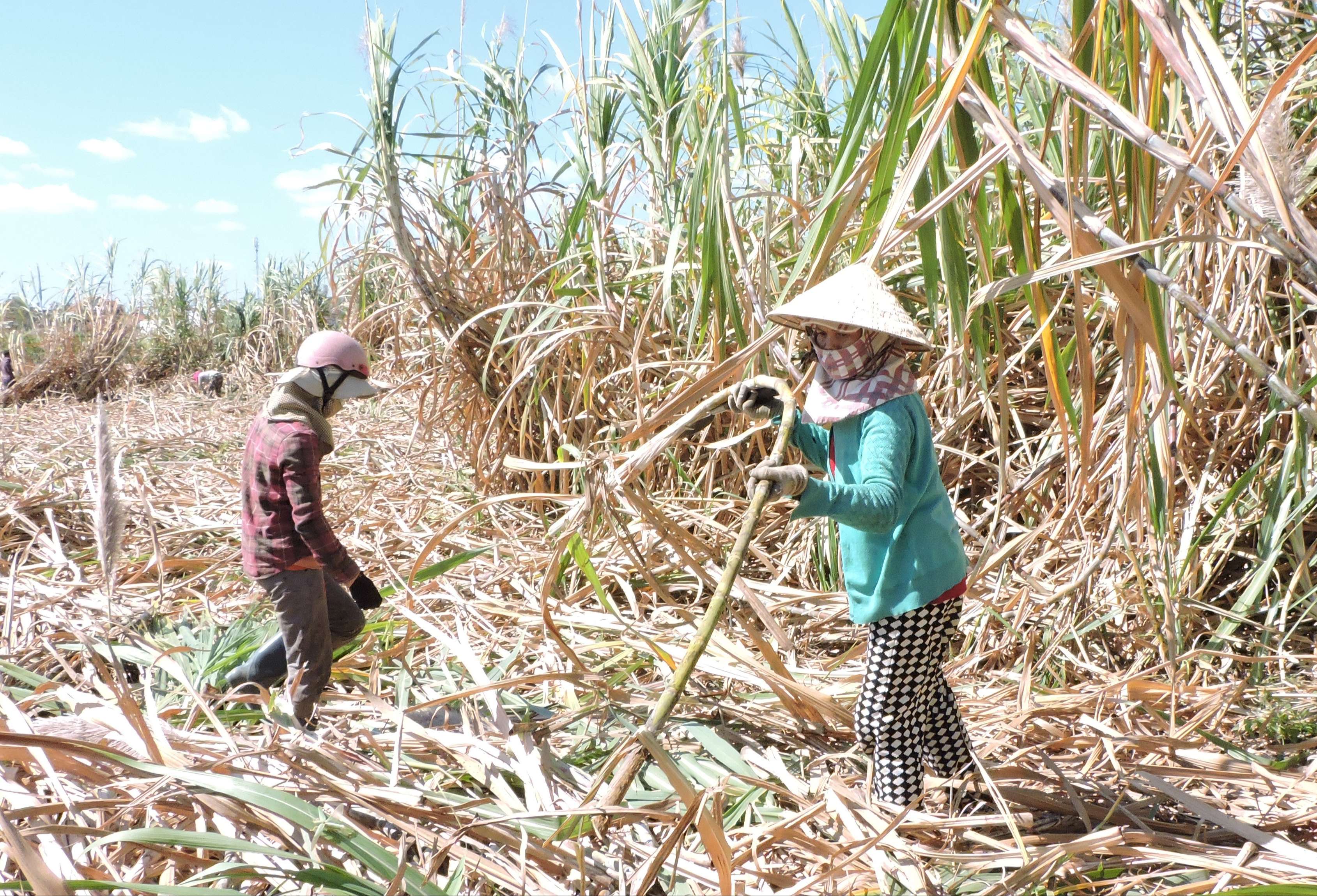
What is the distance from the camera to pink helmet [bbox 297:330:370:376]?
2.20 m

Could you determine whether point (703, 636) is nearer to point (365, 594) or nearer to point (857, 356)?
point (857, 356)

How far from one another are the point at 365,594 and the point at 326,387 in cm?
55

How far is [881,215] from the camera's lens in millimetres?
1816

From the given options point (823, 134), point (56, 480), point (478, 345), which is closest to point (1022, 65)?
point (823, 134)

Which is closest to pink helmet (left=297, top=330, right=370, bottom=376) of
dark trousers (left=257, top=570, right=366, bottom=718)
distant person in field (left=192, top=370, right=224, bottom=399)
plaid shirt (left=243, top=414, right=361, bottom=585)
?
plaid shirt (left=243, top=414, right=361, bottom=585)

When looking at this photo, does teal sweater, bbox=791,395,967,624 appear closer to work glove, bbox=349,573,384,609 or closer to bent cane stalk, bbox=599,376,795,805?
A: bent cane stalk, bbox=599,376,795,805

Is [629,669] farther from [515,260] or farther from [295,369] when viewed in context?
A: [515,260]

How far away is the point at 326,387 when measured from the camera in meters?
2.22

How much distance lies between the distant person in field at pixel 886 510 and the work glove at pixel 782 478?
0.15 meters

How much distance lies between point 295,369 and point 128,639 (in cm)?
94

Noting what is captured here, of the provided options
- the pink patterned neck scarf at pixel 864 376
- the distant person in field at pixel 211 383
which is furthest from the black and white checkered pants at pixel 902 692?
the distant person in field at pixel 211 383

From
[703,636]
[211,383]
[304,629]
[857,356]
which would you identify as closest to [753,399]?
[857,356]

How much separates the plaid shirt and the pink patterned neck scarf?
3.91ft

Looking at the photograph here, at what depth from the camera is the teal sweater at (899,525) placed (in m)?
1.60
